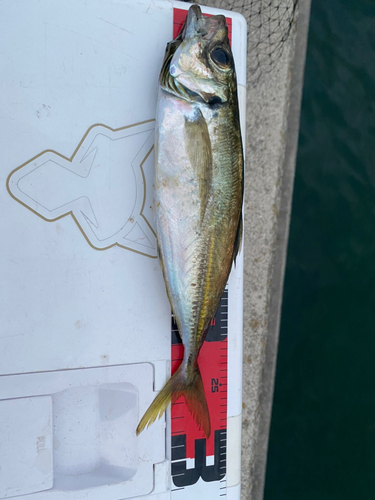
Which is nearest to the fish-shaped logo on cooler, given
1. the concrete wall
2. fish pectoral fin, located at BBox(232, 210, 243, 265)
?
fish pectoral fin, located at BBox(232, 210, 243, 265)

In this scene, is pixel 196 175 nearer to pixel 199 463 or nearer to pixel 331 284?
pixel 199 463

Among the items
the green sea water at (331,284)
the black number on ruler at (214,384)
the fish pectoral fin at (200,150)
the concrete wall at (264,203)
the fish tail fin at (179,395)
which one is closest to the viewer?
the fish pectoral fin at (200,150)

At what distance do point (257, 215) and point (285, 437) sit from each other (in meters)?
1.24

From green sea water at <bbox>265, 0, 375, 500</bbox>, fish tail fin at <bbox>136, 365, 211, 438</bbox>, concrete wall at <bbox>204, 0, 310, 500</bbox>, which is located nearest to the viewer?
fish tail fin at <bbox>136, 365, 211, 438</bbox>

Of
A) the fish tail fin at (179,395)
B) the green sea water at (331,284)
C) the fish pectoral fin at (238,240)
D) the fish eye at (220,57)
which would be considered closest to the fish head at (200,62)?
the fish eye at (220,57)

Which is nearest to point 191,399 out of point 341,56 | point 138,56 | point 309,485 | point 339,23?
point 138,56

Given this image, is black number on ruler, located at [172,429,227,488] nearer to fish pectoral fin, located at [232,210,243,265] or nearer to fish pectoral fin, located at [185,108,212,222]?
Result: fish pectoral fin, located at [232,210,243,265]

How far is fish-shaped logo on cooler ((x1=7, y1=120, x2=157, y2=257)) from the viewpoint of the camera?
3.50 ft

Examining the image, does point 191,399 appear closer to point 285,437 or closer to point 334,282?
point 285,437

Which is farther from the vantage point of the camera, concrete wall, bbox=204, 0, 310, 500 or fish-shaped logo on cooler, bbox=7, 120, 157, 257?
concrete wall, bbox=204, 0, 310, 500

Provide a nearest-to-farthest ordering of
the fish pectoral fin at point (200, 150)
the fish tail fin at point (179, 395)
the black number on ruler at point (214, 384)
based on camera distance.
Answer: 1. the fish pectoral fin at point (200, 150)
2. the fish tail fin at point (179, 395)
3. the black number on ruler at point (214, 384)

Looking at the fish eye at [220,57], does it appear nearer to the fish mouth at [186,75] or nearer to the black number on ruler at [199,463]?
the fish mouth at [186,75]

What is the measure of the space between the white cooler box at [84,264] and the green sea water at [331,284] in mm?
957

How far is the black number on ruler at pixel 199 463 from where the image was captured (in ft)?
3.88
